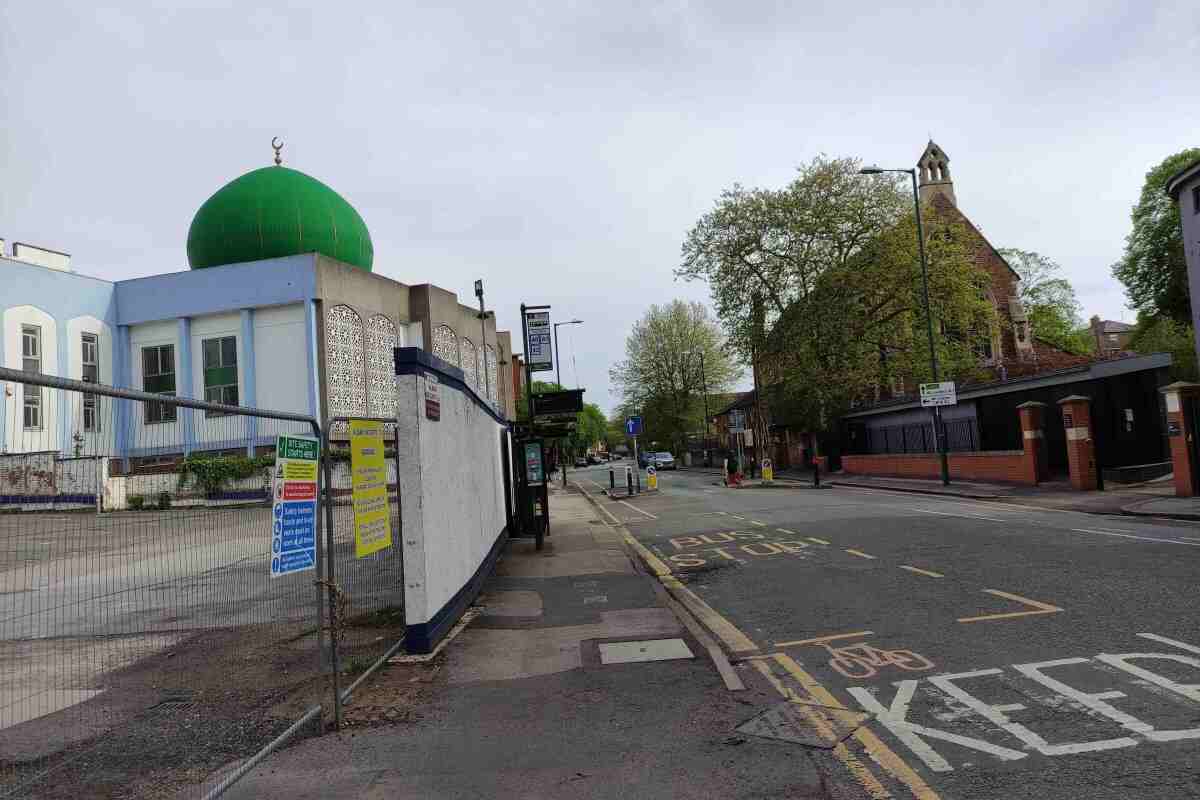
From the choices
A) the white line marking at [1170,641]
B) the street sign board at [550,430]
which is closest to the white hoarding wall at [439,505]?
the street sign board at [550,430]

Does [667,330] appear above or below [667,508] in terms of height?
above

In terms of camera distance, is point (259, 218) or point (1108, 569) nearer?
point (1108, 569)

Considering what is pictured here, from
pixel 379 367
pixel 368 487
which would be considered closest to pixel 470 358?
pixel 379 367

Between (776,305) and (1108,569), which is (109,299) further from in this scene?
(1108,569)

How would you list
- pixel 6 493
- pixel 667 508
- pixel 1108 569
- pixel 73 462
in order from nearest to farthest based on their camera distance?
pixel 6 493, pixel 73 462, pixel 1108 569, pixel 667 508

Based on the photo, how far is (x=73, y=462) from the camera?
3.69 metres

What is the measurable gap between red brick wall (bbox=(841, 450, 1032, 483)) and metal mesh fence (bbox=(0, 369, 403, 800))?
81.4 feet

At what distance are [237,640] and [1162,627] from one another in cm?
819

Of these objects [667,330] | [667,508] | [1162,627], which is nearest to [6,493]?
[1162,627]

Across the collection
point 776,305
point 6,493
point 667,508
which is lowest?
point 667,508

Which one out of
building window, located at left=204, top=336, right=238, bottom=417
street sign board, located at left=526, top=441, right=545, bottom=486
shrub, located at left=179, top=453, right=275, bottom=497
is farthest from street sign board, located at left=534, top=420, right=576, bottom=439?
building window, located at left=204, top=336, right=238, bottom=417

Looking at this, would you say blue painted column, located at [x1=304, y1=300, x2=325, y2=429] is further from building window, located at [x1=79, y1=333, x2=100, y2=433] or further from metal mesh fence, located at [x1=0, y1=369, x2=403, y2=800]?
metal mesh fence, located at [x1=0, y1=369, x2=403, y2=800]

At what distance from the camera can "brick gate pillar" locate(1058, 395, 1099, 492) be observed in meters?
21.5

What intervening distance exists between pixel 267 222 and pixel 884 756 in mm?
37701
